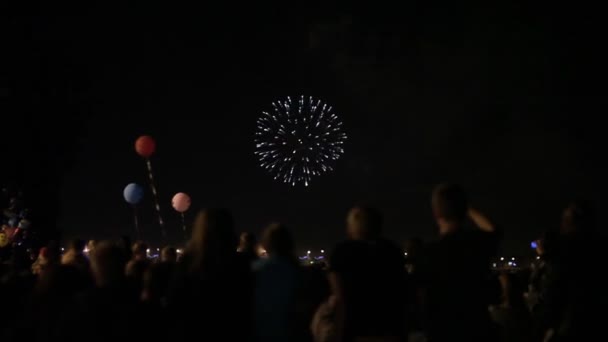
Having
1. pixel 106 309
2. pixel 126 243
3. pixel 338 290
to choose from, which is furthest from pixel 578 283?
pixel 126 243

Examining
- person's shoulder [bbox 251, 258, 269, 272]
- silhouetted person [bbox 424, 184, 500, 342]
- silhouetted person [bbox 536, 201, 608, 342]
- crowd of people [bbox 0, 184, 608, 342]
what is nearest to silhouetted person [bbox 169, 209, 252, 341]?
crowd of people [bbox 0, 184, 608, 342]

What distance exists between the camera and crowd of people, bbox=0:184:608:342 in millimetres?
4598

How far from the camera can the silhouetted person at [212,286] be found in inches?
181

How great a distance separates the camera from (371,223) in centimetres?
514

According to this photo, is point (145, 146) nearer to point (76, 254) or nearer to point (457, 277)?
point (76, 254)

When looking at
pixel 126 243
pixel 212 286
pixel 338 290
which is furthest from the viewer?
pixel 126 243

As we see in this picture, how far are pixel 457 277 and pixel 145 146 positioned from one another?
11667mm

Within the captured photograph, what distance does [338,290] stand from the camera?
496cm

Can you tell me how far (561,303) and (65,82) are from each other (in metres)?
25.7

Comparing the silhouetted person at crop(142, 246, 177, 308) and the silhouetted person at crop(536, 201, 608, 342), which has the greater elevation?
the silhouetted person at crop(142, 246, 177, 308)

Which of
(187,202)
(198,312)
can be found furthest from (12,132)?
(198,312)

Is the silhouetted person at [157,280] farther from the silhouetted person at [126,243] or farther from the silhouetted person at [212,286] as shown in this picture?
the silhouetted person at [126,243]

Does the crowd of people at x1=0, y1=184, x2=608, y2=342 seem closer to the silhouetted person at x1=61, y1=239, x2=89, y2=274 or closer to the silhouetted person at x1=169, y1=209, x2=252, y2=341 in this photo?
the silhouetted person at x1=169, y1=209, x2=252, y2=341

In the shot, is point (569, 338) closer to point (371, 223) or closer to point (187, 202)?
point (371, 223)
